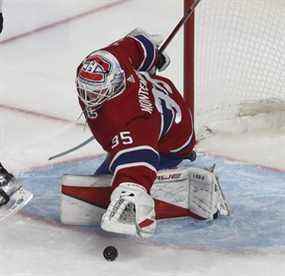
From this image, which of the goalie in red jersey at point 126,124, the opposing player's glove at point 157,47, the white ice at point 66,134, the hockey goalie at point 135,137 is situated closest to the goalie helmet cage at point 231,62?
the white ice at point 66,134

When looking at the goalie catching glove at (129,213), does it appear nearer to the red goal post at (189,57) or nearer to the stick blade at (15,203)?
the stick blade at (15,203)

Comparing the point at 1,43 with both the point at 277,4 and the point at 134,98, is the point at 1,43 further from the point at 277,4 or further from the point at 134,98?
the point at 134,98

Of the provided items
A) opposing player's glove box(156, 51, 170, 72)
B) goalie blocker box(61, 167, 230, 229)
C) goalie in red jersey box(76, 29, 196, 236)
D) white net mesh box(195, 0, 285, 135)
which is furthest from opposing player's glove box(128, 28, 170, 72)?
white net mesh box(195, 0, 285, 135)

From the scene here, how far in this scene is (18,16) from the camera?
4.14 m

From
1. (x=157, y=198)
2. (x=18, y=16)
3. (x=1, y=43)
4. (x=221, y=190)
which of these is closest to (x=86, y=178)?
(x=157, y=198)

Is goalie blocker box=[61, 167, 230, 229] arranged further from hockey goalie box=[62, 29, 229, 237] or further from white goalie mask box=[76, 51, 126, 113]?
white goalie mask box=[76, 51, 126, 113]

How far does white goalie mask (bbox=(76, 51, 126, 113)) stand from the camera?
2.08 m

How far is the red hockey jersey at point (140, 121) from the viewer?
6.75 ft

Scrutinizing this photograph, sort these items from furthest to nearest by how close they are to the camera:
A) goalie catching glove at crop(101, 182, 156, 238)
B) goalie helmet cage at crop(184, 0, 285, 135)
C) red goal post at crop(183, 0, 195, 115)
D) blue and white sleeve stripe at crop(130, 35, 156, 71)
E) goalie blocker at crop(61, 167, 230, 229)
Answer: goalie helmet cage at crop(184, 0, 285, 135)
red goal post at crop(183, 0, 195, 115)
blue and white sleeve stripe at crop(130, 35, 156, 71)
goalie blocker at crop(61, 167, 230, 229)
goalie catching glove at crop(101, 182, 156, 238)

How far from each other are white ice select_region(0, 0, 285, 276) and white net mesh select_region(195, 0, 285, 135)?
100mm

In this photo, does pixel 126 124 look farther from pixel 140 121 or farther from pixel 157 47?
pixel 157 47

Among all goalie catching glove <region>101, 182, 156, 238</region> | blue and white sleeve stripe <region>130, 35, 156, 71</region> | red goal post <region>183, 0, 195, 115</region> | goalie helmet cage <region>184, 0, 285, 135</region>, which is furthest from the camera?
goalie helmet cage <region>184, 0, 285, 135</region>

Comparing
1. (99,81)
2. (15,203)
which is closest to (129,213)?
(99,81)

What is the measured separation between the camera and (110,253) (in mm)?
2080
